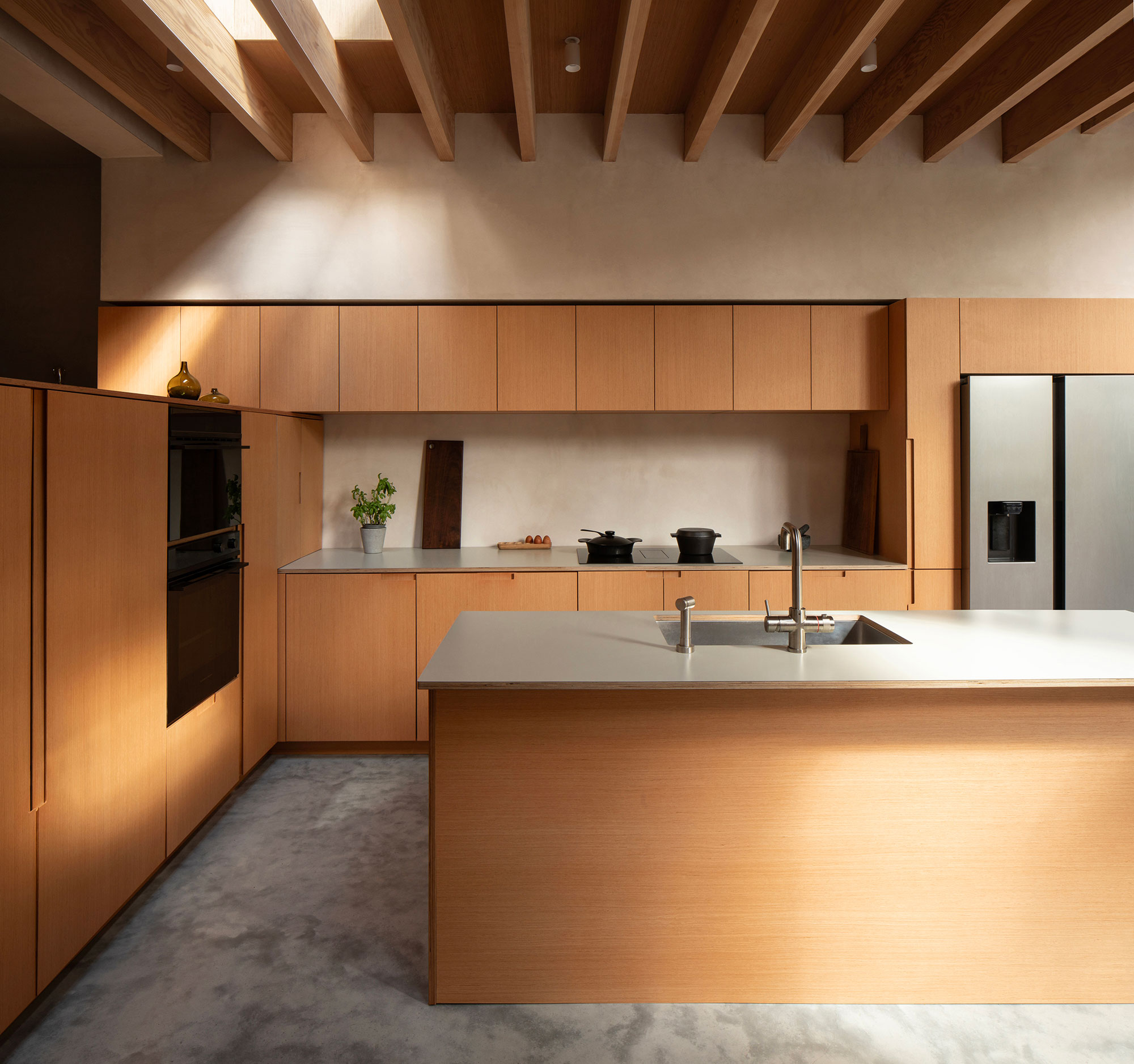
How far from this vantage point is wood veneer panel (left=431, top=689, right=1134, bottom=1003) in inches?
73.2

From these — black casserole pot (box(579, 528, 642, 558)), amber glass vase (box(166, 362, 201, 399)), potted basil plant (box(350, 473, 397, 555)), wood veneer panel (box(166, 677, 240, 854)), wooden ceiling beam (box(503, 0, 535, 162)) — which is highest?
wooden ceiling beam (box(503, 0, 535, 162))

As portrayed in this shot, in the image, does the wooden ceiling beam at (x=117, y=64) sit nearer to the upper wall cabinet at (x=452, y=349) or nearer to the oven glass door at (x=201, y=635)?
the upper wall cabinet at (x=452, y=349)

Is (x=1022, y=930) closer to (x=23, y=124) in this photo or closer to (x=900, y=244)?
(x=900, y=244)

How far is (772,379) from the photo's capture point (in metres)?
3.85

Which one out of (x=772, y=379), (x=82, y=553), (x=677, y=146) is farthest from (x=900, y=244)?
(x=82, y=553)

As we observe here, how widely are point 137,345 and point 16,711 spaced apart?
8.69 ft

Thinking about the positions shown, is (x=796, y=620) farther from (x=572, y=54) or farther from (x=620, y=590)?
(x=572, y=54)

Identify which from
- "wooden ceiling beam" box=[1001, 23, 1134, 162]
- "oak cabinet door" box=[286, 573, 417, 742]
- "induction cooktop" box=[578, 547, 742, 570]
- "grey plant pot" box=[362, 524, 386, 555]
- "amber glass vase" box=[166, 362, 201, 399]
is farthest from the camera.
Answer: "grey plant pot" box=[362, 524, 386, 555]

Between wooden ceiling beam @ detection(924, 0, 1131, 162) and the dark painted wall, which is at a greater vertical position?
wooden ceiling beam @ detection(924, 0, 1131, 162)

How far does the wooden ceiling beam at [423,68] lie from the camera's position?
267 cm

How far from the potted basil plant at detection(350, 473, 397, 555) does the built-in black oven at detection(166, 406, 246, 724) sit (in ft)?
2.94

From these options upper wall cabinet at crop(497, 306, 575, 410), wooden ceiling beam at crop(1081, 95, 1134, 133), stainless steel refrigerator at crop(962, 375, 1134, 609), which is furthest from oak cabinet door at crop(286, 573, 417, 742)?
wooden ceiling beam at crop(1081, 95, 1134, 133)

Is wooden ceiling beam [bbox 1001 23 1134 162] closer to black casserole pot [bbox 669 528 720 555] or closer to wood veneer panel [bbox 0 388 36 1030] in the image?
black casserole pot [bbox 669 528 720 555]

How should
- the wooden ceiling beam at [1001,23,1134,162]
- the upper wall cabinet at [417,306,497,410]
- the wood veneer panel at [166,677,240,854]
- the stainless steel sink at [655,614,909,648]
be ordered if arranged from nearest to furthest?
the stainless steel sink at [655,614,909,648] → the wood veneer panel at [166,677,240,854] → the wooden ceiling beam at [1001,23,1134,162] → the upper wall cabinet at [417,306,497,410]
